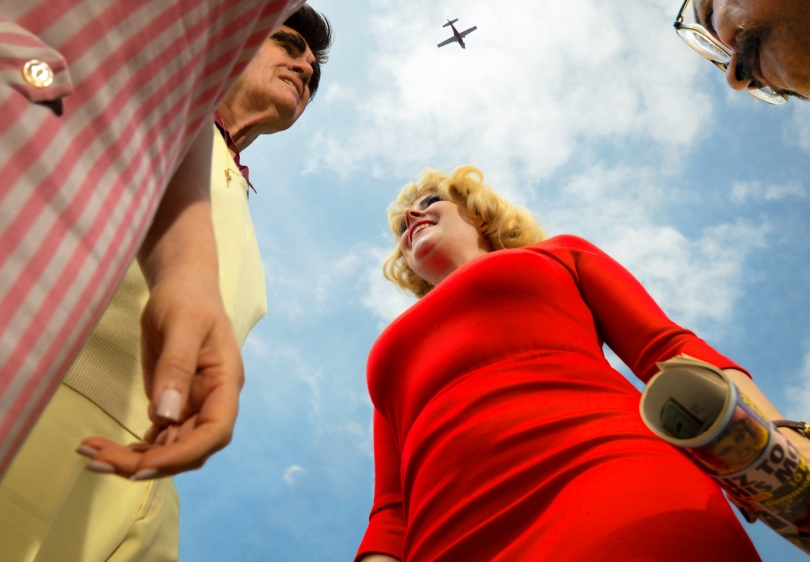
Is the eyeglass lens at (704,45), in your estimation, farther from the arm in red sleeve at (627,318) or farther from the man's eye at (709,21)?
the arm in red sleeve at (627,318)

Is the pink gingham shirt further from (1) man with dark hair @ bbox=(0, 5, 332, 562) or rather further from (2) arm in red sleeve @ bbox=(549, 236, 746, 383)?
(2) arm in red sleeve @ bbox=(549, 236, 746, 383)

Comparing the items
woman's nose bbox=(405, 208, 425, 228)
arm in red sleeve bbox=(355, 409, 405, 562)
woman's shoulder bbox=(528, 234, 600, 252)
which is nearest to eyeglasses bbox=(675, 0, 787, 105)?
woman's shoulder bbox=(528, 234, 600, 252)

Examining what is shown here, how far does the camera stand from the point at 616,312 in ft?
4.06

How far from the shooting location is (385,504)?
127 centimetres

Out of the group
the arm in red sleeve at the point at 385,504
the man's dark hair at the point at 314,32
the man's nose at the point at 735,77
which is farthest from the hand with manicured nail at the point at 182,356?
the man's dark hair at the point at 314,32

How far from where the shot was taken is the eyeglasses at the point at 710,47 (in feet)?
4.99

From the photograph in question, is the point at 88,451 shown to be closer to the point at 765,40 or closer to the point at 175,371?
the point at 175,371

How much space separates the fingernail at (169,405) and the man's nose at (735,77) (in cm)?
158

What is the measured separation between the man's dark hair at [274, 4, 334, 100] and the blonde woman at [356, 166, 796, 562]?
132cm

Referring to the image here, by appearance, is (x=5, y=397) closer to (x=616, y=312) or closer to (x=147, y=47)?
(x=147, y=47)

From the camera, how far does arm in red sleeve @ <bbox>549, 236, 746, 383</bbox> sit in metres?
1.07

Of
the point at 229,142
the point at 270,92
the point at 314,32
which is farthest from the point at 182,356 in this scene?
the point at 314,32

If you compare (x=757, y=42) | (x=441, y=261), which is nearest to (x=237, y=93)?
(x=441, y=261)

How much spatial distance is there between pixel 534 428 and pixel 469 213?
1067 millimetres
